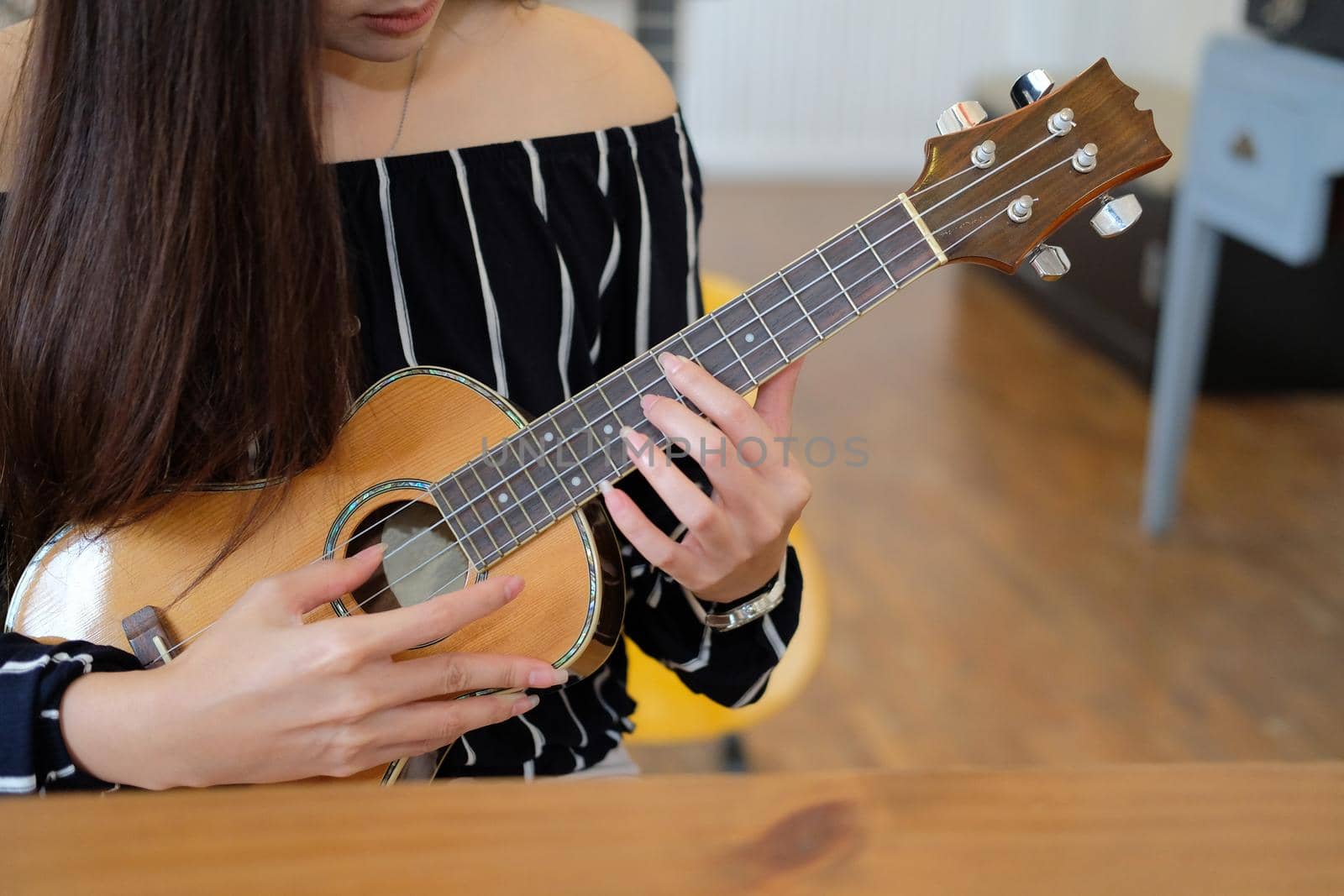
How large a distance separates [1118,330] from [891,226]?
2.29 metres

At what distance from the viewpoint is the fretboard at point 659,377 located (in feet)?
2.11

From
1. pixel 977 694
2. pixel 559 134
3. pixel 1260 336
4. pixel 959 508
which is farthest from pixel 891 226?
pixel 1260 336

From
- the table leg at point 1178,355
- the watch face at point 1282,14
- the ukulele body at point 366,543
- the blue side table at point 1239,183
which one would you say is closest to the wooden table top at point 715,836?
the ukulele body at point 366,543

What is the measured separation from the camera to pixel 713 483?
0.62 metres

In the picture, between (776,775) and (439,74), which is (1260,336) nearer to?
(439,74)

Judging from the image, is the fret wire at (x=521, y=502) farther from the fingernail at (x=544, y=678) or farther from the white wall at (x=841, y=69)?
the white wall at (x=841, y=69)

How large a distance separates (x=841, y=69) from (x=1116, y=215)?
386 cm

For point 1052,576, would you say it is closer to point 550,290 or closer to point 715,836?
point 550,290

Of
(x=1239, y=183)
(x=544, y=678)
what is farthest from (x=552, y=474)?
(x=1239, y=183)

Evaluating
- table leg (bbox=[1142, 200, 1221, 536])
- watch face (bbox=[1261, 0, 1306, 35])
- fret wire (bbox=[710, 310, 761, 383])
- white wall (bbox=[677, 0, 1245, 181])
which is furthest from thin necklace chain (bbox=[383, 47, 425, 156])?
white wall (bbox=[677, 0, 1245, 181])

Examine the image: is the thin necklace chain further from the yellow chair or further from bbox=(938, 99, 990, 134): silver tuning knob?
the yellow chair

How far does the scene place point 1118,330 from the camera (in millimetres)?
2734

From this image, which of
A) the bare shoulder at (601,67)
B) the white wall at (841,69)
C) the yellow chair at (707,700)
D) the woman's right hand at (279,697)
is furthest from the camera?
the white wall at (841,69)

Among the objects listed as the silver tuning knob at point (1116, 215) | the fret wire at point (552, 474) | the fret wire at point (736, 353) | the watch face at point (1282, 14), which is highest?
the silver tuning knob at point (1116, 215)
